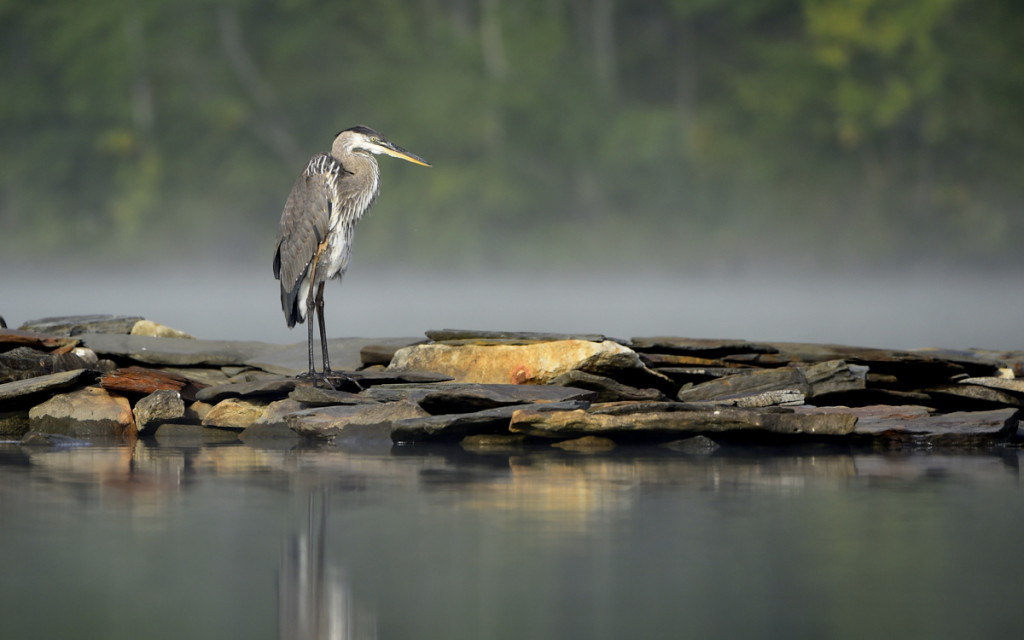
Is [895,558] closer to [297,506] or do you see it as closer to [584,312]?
[297,506]

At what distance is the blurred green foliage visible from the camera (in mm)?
32344

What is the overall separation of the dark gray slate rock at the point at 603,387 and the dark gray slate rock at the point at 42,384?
107 inches

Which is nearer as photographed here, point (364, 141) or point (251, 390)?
point (251, 390)

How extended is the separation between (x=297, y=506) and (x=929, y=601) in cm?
226

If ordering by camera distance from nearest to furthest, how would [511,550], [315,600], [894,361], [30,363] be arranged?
→ [315,600], [511,550], [894,361], [30,363]

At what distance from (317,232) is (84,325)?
264cm

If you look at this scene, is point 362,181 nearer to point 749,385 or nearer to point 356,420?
point 356,420

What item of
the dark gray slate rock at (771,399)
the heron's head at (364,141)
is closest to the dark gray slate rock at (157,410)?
the heron's head at (364,141)

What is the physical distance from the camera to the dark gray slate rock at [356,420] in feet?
23.2

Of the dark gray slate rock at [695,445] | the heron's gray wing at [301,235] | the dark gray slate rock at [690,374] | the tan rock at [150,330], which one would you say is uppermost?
the heron's gray wing at [301,235]

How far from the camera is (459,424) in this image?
678cm

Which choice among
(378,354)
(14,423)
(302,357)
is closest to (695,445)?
(378,354)

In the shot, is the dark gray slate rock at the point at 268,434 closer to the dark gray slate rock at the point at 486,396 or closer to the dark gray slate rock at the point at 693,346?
the dark gray slate rock at the point at 486,396

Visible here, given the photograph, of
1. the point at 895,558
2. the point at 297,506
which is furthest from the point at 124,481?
the point at 895,558
